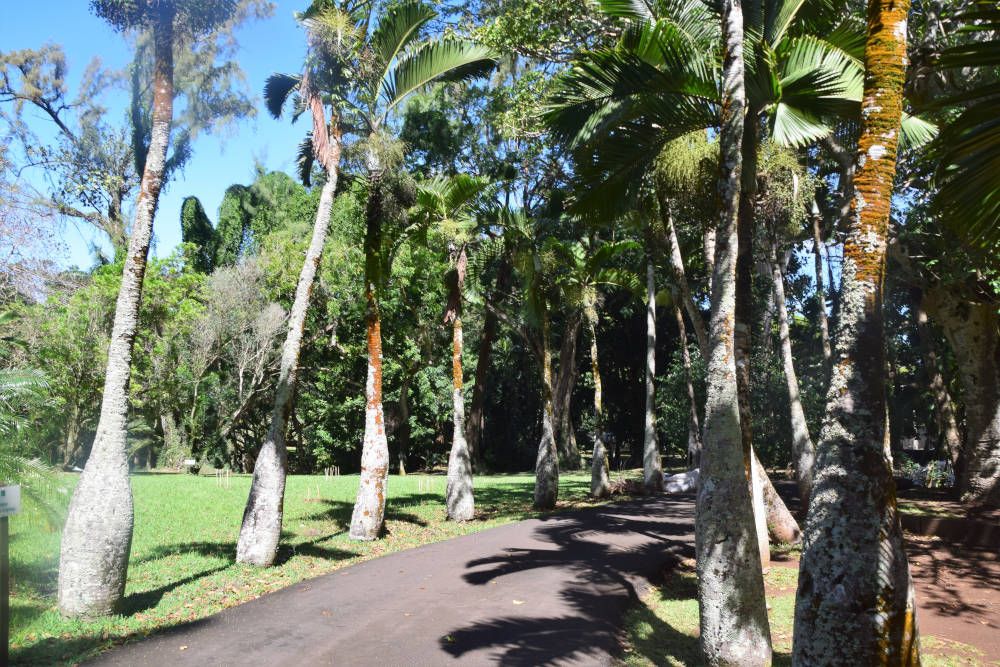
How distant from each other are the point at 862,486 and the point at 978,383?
47.6 feet

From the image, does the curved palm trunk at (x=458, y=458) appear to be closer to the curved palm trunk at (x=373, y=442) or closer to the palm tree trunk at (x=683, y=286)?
the curved palm trunk at (x=373, y=442)

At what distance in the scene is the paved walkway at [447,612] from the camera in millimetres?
6246

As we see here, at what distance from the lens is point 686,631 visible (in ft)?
25.1

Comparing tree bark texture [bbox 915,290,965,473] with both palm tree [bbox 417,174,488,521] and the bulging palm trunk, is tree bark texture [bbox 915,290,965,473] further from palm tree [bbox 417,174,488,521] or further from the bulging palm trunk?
the bulging palm trunk

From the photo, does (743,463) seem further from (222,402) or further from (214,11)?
(222,402)

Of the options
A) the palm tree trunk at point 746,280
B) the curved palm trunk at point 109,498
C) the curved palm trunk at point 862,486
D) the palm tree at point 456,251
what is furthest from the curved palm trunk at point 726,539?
the palm tree at point 456,251

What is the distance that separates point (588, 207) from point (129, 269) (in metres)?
6.05

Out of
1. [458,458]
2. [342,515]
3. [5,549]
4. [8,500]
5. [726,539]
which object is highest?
[458,458]

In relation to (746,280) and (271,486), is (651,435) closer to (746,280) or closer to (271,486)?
(746,280)

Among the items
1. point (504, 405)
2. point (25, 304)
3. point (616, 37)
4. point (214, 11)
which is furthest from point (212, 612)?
point (504, 405)

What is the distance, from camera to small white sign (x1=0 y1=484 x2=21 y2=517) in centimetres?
527

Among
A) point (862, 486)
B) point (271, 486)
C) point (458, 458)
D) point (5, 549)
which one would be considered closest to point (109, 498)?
point (5, 549)

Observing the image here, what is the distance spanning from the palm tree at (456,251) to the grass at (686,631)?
640cm

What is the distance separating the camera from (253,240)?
127 ft
